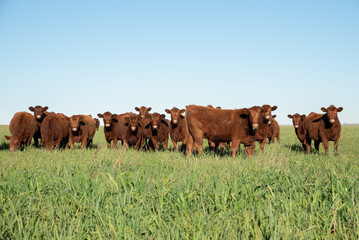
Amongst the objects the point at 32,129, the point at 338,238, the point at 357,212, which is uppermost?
the point at 32,129

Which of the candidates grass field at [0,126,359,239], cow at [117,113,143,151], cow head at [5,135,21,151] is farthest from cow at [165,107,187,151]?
grass field at [0,126,359,239]

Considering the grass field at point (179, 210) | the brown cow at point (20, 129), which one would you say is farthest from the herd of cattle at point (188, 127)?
the grass field at point (179, 210)

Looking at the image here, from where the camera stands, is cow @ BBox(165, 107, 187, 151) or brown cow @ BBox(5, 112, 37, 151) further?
cow @ BBox(165, 107, 187, 151)

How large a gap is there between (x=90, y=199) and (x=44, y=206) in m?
0.57

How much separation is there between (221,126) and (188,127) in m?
1.34

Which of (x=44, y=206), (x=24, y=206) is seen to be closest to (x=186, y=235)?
(x=44, y=206)

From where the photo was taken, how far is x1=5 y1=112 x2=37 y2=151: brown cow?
11.6m

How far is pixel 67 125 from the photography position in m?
13.3

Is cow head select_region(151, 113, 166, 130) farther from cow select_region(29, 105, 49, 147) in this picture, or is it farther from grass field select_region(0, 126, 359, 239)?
grass field select_region(0, 126, 359, 239)

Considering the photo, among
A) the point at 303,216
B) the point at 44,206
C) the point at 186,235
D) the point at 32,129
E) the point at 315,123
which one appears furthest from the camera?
the point at 32,129

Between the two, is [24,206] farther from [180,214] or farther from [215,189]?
[215,189]

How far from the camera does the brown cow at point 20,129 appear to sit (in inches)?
456

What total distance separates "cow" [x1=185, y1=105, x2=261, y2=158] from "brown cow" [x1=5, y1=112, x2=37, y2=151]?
25.1ft

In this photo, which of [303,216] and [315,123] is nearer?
[303,216]
